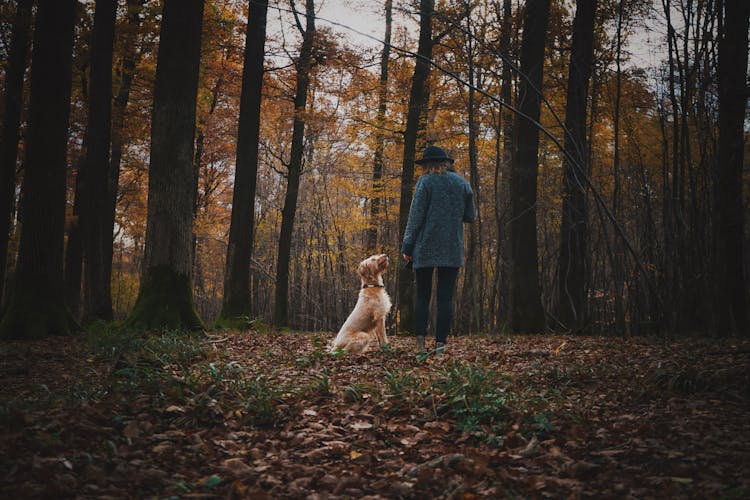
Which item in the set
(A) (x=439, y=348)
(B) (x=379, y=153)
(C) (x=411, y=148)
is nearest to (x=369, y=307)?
(A) (x=439, y=348)

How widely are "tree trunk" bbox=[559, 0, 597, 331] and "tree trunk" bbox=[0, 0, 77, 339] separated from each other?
840cm

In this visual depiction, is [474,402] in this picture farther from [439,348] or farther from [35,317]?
[35,317]

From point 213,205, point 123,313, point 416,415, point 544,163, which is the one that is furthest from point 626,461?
point 123,313

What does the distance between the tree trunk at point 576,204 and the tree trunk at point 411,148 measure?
13.2 feet

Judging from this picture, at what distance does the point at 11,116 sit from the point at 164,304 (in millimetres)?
7330

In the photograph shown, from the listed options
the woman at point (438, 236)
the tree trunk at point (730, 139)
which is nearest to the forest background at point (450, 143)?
the tree trunk at point (730, 139)

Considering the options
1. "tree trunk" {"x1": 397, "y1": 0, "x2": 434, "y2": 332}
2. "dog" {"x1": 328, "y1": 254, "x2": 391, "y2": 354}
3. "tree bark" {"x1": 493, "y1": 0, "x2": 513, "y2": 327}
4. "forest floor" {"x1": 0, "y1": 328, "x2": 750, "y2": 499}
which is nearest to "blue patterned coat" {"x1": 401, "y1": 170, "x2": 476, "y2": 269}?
"dog" {"x1": 328, "y1": 254, "x2": 391, "y2": 354}

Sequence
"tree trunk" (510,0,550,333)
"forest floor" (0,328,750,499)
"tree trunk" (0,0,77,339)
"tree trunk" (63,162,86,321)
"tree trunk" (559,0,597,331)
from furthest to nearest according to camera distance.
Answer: "tree trunk" (63,162,86,321) < "tree trunk" (510,0,550,333) < "tree trunk" (559,0,597,331) < "tree trunk" (0,0,77,339) < "forest floor" (0,328,750,499)

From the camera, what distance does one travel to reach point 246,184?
448 inches

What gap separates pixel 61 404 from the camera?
351 centimetres

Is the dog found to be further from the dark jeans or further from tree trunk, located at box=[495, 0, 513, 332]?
tree trunk, located at box=[495, 0, 513, 332]

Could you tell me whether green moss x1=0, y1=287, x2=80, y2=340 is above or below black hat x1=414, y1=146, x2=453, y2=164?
below

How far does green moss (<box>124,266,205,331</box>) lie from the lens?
24.8 feet

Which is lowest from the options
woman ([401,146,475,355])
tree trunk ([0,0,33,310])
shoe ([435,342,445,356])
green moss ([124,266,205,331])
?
shoe ([435,342,445,356])
